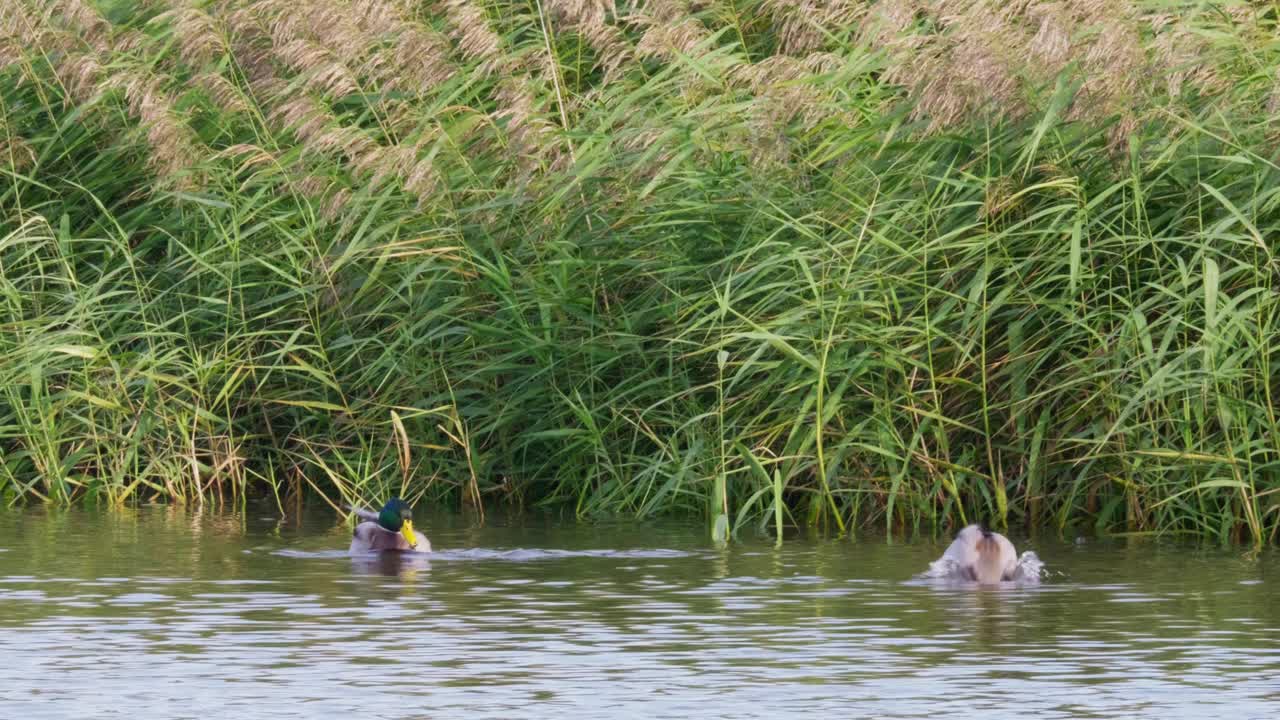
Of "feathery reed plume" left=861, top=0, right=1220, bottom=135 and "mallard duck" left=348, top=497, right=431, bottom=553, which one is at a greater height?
"feathery reed plume" left=861, top=0, right=1220, bottom=135

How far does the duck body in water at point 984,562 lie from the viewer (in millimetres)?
9625

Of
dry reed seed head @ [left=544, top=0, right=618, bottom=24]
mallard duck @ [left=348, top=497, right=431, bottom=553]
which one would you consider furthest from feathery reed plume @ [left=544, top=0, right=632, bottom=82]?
mallard duck @ [left=348, top=497, right=431, bottom=553]

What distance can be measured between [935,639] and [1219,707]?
1.50m

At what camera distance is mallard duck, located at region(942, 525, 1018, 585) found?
962 cm

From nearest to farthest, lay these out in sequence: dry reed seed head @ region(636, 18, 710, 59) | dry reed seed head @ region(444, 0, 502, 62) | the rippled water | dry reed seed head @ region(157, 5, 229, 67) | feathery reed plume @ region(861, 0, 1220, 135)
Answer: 1. the rippled water
2. feathery reed plume @ region(861, 0, 1220, 135)
3. dry reed seed head @ region(636, 18, 710, 59)
4. dry reed seed head @ region(444, 0, 502, 62)
5. dry reed seed head @ region(157, 5, 229, 67)

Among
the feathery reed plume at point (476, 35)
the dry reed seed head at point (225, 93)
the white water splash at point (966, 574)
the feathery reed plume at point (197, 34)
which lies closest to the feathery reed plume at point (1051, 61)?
the white water splash at point (966, 574)

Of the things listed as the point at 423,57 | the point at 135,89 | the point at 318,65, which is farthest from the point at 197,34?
the point at 423,57

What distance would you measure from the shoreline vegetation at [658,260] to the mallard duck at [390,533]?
0.99 m

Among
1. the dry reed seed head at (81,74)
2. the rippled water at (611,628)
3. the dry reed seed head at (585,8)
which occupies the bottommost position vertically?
the rippled water at (611,628)

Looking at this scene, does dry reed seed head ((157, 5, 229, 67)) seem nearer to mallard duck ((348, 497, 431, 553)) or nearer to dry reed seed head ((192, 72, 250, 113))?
dry reed seed head ((192, 72, 250, 113))

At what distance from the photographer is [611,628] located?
28.2ft

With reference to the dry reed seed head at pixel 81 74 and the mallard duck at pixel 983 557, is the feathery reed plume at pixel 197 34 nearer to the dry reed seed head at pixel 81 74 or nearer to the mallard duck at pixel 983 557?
the dry reed seed head at pixel 81 74

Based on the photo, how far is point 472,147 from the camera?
13320mm

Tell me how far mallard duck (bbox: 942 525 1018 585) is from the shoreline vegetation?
0.97 meters
